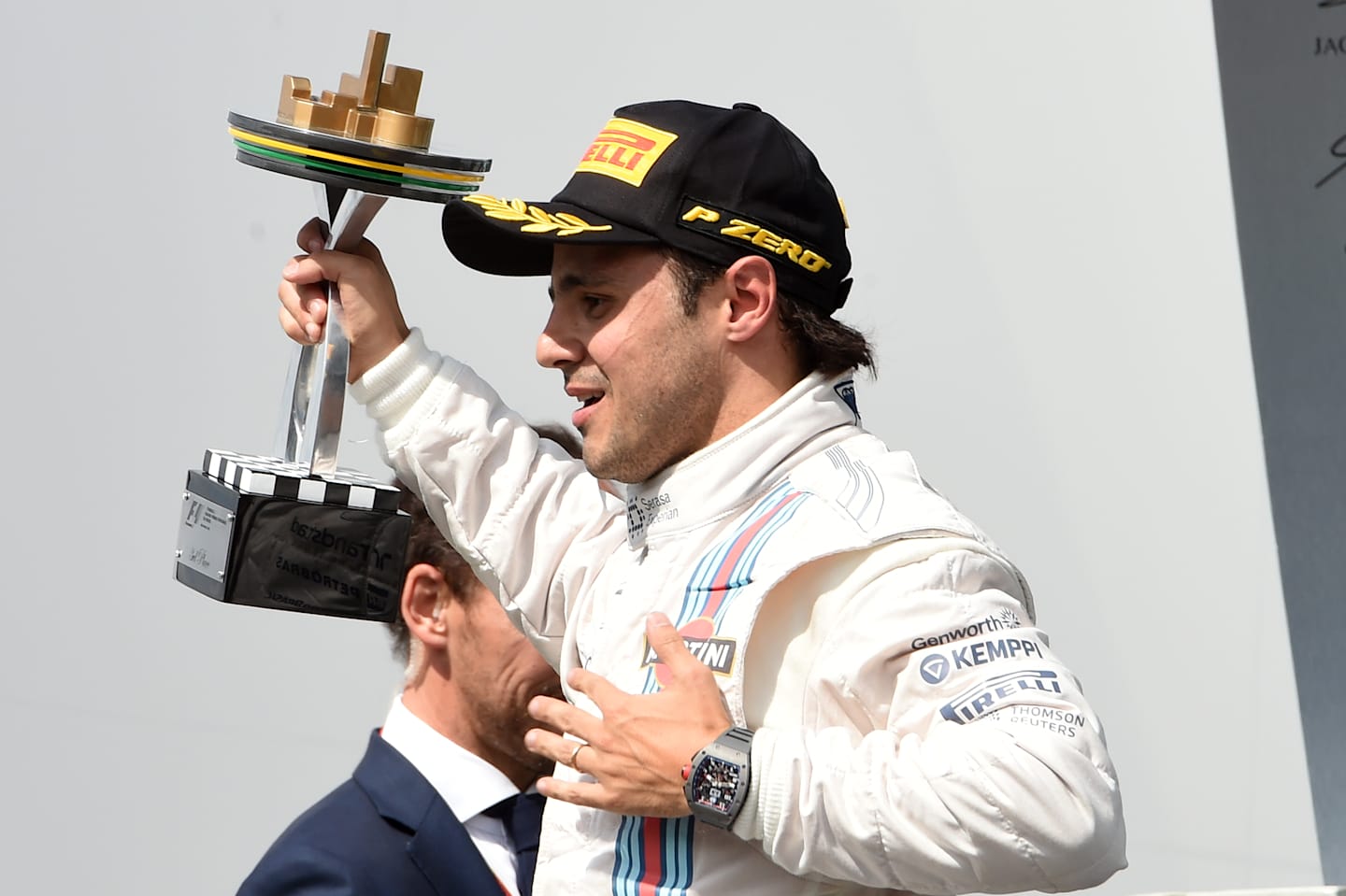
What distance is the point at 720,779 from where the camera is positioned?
1.09 m

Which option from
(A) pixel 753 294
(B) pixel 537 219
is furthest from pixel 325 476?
(A) pixel 753 294

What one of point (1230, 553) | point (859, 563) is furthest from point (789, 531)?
point (1230, 553)

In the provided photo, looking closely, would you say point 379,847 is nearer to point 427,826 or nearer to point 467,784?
point 427,826

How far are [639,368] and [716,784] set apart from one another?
38 centimetres

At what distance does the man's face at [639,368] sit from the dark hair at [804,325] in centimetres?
1

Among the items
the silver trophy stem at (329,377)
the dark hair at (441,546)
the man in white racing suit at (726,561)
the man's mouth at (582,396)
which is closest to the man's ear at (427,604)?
the dark hair at (441,546)

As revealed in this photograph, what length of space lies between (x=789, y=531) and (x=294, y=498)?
1.34ft

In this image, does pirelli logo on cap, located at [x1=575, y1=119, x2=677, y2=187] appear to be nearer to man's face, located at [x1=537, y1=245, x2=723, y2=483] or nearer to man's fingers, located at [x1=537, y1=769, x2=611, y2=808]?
man's face, located at [x1=537, y1=245, x2=723, y2=483]

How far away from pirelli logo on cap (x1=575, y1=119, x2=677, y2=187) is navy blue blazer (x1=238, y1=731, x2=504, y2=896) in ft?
2.44

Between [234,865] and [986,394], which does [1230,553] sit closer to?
[986,394]

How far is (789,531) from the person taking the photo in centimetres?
126

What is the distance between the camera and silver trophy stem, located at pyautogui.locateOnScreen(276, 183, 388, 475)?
4.57 ft

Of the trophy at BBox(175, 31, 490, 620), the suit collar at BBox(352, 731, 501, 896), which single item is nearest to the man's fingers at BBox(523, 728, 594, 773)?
the trophy at BBox(175, 31, 490, 620)

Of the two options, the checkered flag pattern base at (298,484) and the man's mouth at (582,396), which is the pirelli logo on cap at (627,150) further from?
the checkered flag pattern base at (298,484)
